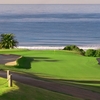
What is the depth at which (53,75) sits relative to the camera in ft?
72.2

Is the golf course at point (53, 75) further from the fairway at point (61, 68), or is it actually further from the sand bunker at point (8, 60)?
the sand bunker at point (8, 60)

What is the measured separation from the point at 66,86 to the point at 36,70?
22.3 ft

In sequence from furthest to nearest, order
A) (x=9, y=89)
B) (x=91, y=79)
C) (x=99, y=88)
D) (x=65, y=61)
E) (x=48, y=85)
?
→ (x=65, y=61) → (x=91, y=79) → (x=99, y=88) → (x=48, y=85) → (x=9, y=89)

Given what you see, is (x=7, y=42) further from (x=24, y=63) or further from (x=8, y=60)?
(x=24, y=63)

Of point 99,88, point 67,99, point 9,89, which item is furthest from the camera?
point 99,88

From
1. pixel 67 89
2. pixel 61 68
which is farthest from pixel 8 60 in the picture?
pixel 67 89

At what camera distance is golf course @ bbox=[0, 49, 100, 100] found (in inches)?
516

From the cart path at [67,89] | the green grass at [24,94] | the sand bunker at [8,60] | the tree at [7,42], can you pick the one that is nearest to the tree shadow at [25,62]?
the sand bunker at [8,60]

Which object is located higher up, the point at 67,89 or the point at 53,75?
the point at 53,75

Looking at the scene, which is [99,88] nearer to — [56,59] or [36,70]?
[36,70]

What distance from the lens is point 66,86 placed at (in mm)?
17172

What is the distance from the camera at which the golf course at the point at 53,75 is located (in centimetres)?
1309

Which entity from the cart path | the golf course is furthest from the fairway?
the cart path

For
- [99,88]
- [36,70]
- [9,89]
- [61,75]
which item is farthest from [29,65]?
[9,89]
